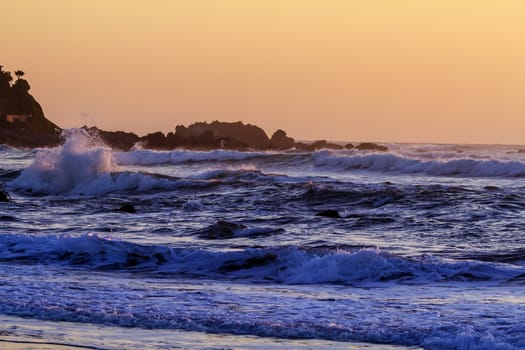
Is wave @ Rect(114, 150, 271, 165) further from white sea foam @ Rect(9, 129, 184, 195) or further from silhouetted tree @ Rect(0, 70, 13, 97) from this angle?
silhouetted tree @ Rect(0, 70, 13, 97)

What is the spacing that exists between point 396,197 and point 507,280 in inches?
504

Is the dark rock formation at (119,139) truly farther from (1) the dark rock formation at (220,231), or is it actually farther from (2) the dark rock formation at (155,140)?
(1) the dark rock formation at (220,231)

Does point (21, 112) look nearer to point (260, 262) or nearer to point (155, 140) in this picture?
point (155, 140)

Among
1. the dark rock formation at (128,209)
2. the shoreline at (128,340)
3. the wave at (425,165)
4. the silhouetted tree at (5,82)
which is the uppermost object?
the silhouetted tree at (5,82)

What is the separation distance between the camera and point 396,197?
2608 cm

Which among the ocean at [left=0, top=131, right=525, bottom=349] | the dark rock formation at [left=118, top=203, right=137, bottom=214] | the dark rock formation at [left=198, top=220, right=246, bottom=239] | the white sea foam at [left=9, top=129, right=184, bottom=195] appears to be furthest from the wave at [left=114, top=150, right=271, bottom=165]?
the dark rock formation at [left=198, top=220, right=246, bottom=239]

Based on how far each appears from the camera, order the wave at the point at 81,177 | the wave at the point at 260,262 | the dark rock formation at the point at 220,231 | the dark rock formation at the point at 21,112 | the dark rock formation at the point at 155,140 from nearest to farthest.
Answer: the wave at the point at 260,262
the dark rock formation at the point at 220,231
the wave at the point at 81,177
the dark rock formation at the point at 155,140
the dark rock formation at the point at 21,112

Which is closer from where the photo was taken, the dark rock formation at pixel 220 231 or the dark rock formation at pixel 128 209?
the dark rock formation at pixel 220 231

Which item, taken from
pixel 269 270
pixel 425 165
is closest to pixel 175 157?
pixel 425 165

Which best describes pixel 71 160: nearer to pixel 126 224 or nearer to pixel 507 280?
pixel 126 224

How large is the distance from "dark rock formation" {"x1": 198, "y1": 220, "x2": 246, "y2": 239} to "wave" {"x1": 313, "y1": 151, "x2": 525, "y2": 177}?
79.9ft

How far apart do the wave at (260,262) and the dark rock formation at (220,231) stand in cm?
225

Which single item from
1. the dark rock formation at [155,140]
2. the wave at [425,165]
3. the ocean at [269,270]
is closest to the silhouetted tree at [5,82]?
the dark rock formation at [155,140]

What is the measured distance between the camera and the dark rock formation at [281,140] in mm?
100463
